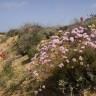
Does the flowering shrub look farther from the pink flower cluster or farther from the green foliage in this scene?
the green foliage

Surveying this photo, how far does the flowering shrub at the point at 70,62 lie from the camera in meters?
9.41

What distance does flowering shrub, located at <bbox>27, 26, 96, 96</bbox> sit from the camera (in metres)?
9.41

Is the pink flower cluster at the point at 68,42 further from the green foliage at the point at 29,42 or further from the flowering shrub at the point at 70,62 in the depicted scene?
the green foliage at the point at 29,42

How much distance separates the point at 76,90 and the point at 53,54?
4.76ft

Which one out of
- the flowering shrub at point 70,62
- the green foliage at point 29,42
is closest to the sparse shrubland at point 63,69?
the flowering shrub at point 70,62

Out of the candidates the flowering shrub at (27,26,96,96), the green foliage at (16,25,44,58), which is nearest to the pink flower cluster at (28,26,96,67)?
the flowering shrub at (27,26,96,96)

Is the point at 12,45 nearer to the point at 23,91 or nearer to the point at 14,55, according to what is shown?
the point at 14,55

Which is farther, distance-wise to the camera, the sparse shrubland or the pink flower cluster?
the pink flower cluster

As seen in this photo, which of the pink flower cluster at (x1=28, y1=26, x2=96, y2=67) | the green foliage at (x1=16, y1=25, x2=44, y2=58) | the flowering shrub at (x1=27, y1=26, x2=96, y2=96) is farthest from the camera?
the green foliage at (x1=16, y1=25, x2=44, y2=58)

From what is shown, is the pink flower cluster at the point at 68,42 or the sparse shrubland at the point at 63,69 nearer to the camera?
the sparse shrubland at the point at 63,69

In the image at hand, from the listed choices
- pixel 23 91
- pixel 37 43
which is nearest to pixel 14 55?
pixel 37 43

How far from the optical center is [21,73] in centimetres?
1249

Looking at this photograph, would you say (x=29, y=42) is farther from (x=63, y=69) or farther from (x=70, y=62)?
(x=70, y=62)

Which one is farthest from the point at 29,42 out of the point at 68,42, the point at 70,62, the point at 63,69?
the point at 70,62
